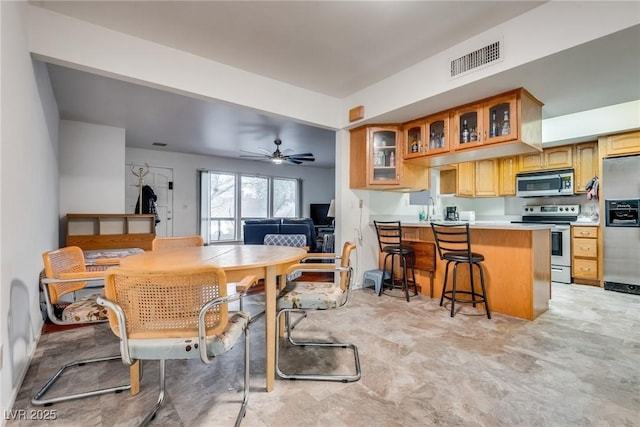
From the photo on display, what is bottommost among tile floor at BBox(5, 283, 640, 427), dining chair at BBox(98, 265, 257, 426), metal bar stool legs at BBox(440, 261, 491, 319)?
tile floor at BBox(5, 283, 640, 427)

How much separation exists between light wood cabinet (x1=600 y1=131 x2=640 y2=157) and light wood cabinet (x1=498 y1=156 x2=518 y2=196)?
119 centimetres

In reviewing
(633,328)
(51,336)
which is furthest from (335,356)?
(633,328)

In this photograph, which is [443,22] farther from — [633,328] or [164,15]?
[633,328]

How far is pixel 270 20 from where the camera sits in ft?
7.32

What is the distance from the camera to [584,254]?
4148 millimetres

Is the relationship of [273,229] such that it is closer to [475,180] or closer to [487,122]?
[487,122]

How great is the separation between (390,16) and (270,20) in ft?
2.97

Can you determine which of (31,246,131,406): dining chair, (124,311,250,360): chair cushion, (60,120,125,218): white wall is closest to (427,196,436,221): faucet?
(124,311,250,360): chair cushion

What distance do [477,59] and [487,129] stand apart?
28.1 inches

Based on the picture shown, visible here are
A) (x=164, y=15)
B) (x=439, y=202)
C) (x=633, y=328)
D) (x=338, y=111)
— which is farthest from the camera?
(x=439, y=202)

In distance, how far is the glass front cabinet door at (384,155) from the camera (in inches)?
147

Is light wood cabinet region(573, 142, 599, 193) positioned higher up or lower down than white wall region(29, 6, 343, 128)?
lower down

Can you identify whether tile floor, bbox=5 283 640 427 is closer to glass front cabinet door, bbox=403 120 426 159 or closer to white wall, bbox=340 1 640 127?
glass front cabinet door, bbox=403 120 426 159

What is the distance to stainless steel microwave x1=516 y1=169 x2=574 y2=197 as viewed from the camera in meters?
4.46
